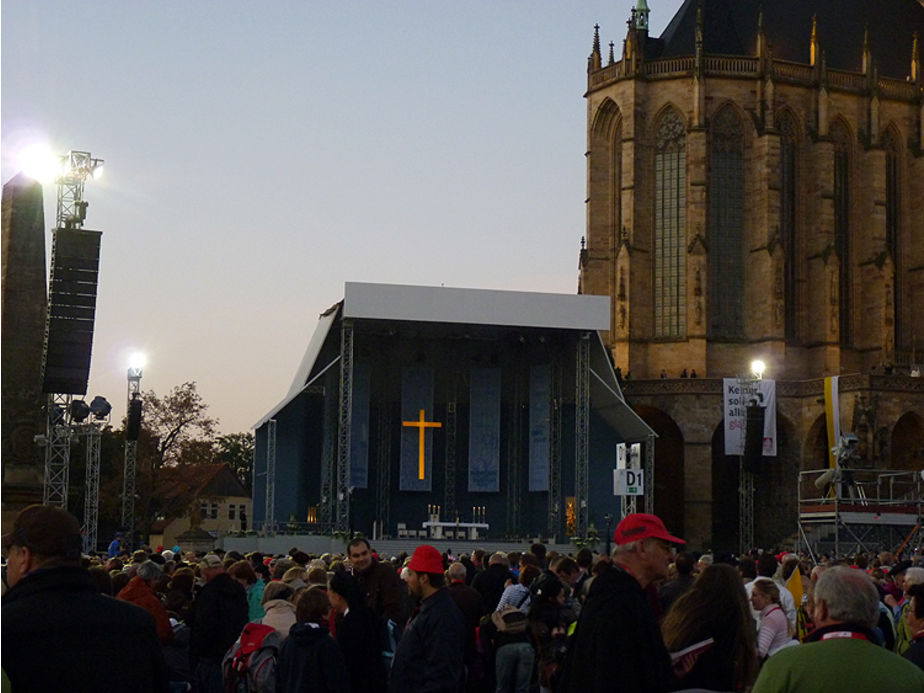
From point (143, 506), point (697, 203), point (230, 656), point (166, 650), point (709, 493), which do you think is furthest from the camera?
point (143, 506)

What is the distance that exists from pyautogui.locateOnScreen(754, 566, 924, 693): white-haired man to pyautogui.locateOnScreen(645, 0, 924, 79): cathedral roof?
52722 millimetres

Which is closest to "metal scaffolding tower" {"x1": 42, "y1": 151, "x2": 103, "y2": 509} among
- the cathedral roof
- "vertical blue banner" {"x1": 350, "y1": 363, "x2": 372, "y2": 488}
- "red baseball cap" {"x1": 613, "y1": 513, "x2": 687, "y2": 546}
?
"vertical blue banner" {"x1": 350, "y1": 363, "x2": 372, "y2": 488}

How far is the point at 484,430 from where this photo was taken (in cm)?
4347

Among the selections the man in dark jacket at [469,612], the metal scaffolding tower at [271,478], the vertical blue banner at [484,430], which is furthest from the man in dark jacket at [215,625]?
the vertical blue banner at [484,430]

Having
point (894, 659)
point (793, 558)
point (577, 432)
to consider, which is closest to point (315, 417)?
point (577, 432)

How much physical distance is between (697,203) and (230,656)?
45.7 m

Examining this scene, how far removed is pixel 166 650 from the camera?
8898 mm

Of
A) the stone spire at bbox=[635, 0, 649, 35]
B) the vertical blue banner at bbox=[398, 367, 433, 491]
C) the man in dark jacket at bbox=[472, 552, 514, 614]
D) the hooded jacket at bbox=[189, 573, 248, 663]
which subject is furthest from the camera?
the stone spire at bbox=[635, 0, 649, 35]

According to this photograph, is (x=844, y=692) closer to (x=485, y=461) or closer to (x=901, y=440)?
(x=485, y=461)

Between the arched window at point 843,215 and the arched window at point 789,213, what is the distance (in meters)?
1.51

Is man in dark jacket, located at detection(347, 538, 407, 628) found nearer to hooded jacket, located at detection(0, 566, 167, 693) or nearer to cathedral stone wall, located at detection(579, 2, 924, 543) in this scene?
hooded jacket, located at detection(0, 566, 167, 693)

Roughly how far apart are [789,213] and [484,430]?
664 inches

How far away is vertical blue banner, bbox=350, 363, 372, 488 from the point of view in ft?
138

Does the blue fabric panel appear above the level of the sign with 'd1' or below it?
above
